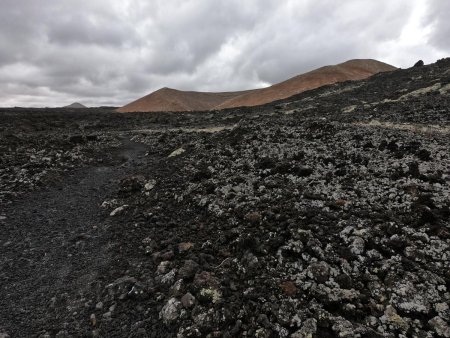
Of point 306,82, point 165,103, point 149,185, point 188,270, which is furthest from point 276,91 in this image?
point 188,270

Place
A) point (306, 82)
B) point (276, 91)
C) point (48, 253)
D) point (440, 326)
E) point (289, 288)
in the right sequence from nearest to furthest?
point (440, 326) < point (289, 288) < point (48, 253) < point (306, 82) < point (276, 91)

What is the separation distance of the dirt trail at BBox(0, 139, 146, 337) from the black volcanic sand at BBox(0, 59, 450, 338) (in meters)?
0.03

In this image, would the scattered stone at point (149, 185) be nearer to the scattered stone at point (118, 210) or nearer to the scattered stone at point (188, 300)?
the scattered stone at point (118, 210)

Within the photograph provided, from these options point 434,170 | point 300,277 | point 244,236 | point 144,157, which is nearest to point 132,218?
point 244,236

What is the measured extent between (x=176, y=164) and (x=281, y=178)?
5234 mm

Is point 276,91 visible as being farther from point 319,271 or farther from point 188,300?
point 188,300

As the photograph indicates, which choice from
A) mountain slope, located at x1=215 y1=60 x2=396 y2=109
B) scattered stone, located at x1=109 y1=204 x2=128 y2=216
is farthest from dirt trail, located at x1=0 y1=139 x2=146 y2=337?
mountain slope, located at x1=215 y1=60 x2=396 y2=109

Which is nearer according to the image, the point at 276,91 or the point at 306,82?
the point at 306,82

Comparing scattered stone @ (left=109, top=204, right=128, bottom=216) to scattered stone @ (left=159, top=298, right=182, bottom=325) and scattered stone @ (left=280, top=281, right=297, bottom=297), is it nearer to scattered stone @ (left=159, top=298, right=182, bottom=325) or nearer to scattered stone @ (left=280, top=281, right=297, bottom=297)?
scattered stone @ (left=159, top=298, right=182, bottom=325)

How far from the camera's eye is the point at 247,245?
6.02 m

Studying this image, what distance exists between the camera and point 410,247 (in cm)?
506

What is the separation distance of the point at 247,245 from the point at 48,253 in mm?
4643

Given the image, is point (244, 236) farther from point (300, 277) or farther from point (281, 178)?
point (281, 178)

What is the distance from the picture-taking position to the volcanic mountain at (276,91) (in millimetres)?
45781
